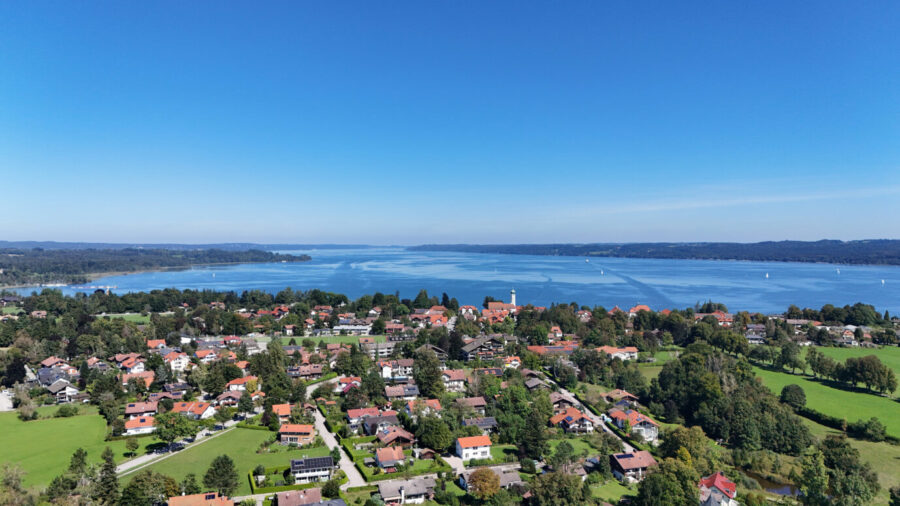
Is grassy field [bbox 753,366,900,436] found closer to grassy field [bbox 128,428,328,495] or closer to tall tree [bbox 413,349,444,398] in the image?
tall tree [bbox 413,349,444,398]

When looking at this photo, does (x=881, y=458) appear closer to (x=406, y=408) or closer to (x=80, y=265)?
(x=406, y=408)

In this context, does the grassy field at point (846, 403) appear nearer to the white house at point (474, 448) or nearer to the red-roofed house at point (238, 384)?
the white house at point (474, 448)

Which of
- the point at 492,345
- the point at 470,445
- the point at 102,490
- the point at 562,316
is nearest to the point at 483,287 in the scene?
the point at 562,316

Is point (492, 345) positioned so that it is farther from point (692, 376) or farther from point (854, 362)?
point (854, 362)

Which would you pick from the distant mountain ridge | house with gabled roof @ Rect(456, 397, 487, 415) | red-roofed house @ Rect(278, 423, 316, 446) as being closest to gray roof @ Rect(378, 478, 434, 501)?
red-roofed house @ Rect(278, 423, 316, 446)

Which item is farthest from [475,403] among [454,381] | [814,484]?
[814,484]

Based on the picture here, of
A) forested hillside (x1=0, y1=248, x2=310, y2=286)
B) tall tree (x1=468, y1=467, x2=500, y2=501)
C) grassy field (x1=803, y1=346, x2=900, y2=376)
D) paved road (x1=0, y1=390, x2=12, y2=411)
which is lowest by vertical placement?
paved road (x1=0, y1=390, x2=12, y2=411)
